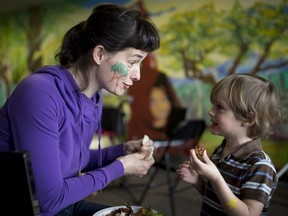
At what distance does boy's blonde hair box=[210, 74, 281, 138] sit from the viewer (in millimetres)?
966

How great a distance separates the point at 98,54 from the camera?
1.04m

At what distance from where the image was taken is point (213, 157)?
110cm

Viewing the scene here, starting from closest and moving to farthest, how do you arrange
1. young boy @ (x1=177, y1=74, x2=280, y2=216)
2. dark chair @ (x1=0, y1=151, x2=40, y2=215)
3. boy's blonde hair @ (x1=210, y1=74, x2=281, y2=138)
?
dark chair @ (x1=0, y1=151, x2=40, y2=215) → young boy @ (x1=177, y1=74, x2=280, y2=216) → boy's blonde hair @ (x1=210, y1=74, x2=281, y2=138)

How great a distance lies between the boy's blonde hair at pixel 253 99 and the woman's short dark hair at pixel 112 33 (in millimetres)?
339

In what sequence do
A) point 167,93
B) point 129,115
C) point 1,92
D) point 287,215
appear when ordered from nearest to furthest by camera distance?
point 287,215, point 167,93, point 129,115, point 1,92

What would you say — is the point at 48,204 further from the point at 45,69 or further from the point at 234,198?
the point at 234,198

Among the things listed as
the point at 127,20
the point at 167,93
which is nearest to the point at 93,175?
the point at 127,20

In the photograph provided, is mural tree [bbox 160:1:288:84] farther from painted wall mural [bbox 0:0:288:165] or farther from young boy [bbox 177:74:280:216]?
young boy [bbox 177:74:280:216]

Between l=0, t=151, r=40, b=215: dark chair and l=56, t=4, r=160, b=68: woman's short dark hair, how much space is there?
57 centimetres

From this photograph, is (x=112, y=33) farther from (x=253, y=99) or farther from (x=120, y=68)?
(x=253, y=99)

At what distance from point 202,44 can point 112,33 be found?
327cm

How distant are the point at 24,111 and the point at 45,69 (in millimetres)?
207

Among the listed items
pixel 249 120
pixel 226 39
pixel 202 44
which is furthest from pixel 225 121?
pixel 202 44

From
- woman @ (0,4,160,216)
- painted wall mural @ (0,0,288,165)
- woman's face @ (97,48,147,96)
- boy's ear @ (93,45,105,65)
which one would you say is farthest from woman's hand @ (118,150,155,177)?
painted wall mural @ (0,0,288,165)
